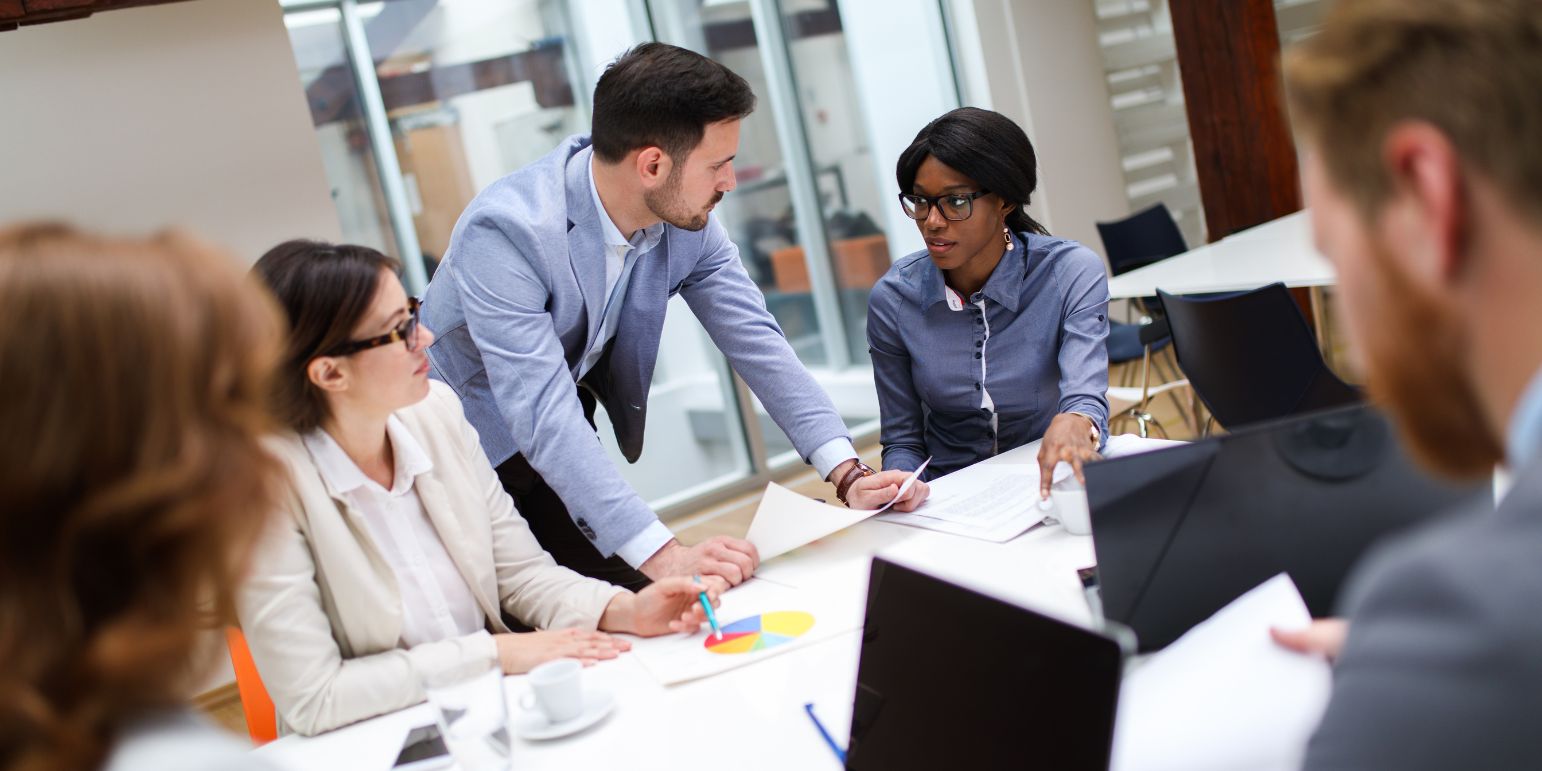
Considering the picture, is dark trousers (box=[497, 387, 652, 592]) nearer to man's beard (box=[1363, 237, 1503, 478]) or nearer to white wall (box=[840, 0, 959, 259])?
man's beard (box=[1363, 237, 1503, 478])

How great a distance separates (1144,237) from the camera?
5395mm

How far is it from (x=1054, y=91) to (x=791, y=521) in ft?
16.5

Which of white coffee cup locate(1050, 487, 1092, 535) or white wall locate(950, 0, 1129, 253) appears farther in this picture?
white wall locate(950, 0, 1129, 253)

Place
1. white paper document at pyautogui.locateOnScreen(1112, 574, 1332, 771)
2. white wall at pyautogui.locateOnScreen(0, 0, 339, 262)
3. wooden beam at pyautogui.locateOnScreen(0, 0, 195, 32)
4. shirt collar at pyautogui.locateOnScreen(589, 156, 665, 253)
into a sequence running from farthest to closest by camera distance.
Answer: white wall at pyautogui.locateOnScreen(0, 0, 339, 262)
wooden beam at pyautogui.locateOnScreen(0, 0, 195, 32)
shirt collar at pyautogui.locateOnScreen(589, 156, 665, 253)
white paper document at pyautogui.locateOnScreen(1112, 574, 1332, 771)

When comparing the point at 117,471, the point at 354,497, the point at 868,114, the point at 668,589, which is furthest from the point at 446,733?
the point at 868,114

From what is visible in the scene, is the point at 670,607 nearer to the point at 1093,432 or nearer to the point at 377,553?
the point at 377,553

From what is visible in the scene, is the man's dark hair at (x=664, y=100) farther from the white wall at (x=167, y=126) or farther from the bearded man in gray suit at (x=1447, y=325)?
the white wall at (x=167, y=126)

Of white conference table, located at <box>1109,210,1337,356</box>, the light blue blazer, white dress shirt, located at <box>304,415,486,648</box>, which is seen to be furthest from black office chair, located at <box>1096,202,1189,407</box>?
white dress shirt, located at <box>304,415,486,648</box>

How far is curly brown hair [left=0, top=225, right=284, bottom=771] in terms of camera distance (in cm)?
66

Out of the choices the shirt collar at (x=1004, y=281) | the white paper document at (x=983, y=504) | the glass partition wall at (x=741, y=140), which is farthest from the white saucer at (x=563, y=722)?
the glass partition wall at (x=741, y=140)

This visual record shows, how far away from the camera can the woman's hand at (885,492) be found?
2125 millimetres

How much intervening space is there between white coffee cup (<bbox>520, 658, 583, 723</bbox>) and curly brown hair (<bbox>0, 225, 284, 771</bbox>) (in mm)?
752

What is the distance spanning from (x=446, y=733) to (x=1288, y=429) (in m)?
1.03

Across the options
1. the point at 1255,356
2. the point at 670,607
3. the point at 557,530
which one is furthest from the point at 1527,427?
the point at 1255,356
